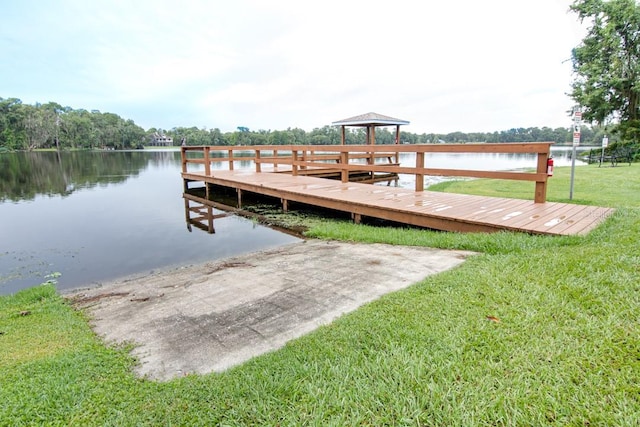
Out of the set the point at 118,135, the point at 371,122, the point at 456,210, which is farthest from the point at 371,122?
the point at 118,135

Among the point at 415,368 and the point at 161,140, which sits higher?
the point at 161,140

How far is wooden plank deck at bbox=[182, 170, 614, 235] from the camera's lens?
175 inches

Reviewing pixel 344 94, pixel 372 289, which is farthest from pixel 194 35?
pixel 372 289

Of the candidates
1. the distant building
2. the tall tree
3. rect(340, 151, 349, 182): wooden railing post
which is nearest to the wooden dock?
rect(340, 151, 349, 182): wooden railing post

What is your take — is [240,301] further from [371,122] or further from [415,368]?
[371,122]

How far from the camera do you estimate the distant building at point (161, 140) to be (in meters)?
86.2

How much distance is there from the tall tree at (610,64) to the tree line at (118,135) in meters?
20.2

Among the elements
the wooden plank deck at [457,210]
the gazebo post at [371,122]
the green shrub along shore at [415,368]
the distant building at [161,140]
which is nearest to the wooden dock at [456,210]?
the wooden plank deck at [457,210]

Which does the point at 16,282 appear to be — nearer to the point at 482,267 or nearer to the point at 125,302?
the point at 125,302

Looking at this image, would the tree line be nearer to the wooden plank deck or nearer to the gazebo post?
the gazebo post

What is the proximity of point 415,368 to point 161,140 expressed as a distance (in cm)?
9859

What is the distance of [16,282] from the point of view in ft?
15.8

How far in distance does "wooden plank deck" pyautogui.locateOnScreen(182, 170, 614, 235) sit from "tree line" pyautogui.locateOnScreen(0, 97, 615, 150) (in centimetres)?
3436

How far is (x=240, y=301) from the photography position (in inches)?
121
